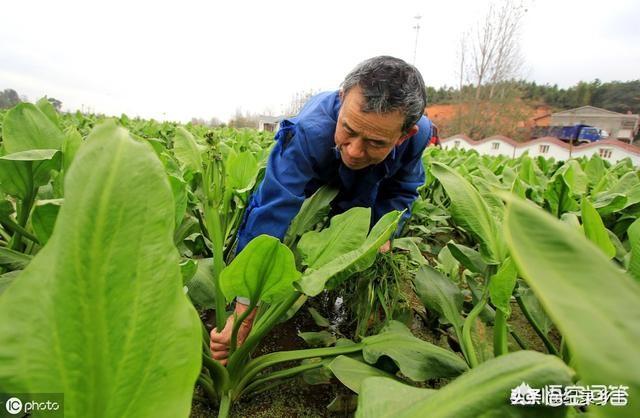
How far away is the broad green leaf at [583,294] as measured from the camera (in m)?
0.24

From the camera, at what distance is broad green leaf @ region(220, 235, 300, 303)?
66cm

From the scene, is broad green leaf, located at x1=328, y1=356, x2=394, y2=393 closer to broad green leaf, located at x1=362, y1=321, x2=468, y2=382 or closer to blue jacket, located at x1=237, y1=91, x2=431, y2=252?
broad green leaf, located at x1=362, y1=321, x2=468, y2=382

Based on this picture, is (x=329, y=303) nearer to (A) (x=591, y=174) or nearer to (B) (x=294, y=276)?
(B) (x=294, y=276)

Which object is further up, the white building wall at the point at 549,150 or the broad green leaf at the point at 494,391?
the broad green leaf at the point at 494,391

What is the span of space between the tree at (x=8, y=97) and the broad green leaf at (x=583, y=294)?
12.2 m

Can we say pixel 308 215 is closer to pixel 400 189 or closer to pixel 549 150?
pixel 400 189

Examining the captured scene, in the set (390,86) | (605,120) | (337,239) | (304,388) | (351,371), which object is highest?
(605,120)

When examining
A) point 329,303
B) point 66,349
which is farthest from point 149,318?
point 329,303

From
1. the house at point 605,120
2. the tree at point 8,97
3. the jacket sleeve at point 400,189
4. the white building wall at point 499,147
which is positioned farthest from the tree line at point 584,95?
the jacket sleeve at point 400,189

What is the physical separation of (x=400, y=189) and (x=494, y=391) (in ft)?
5.18

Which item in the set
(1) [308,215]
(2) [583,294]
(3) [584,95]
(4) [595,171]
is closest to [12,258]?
(1) [308,215]

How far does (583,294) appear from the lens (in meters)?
0.27

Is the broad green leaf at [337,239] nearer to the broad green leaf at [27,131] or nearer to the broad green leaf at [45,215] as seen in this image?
the broad green leaf at [45,215]

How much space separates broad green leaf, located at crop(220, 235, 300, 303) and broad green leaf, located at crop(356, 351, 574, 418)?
1.04 feet
